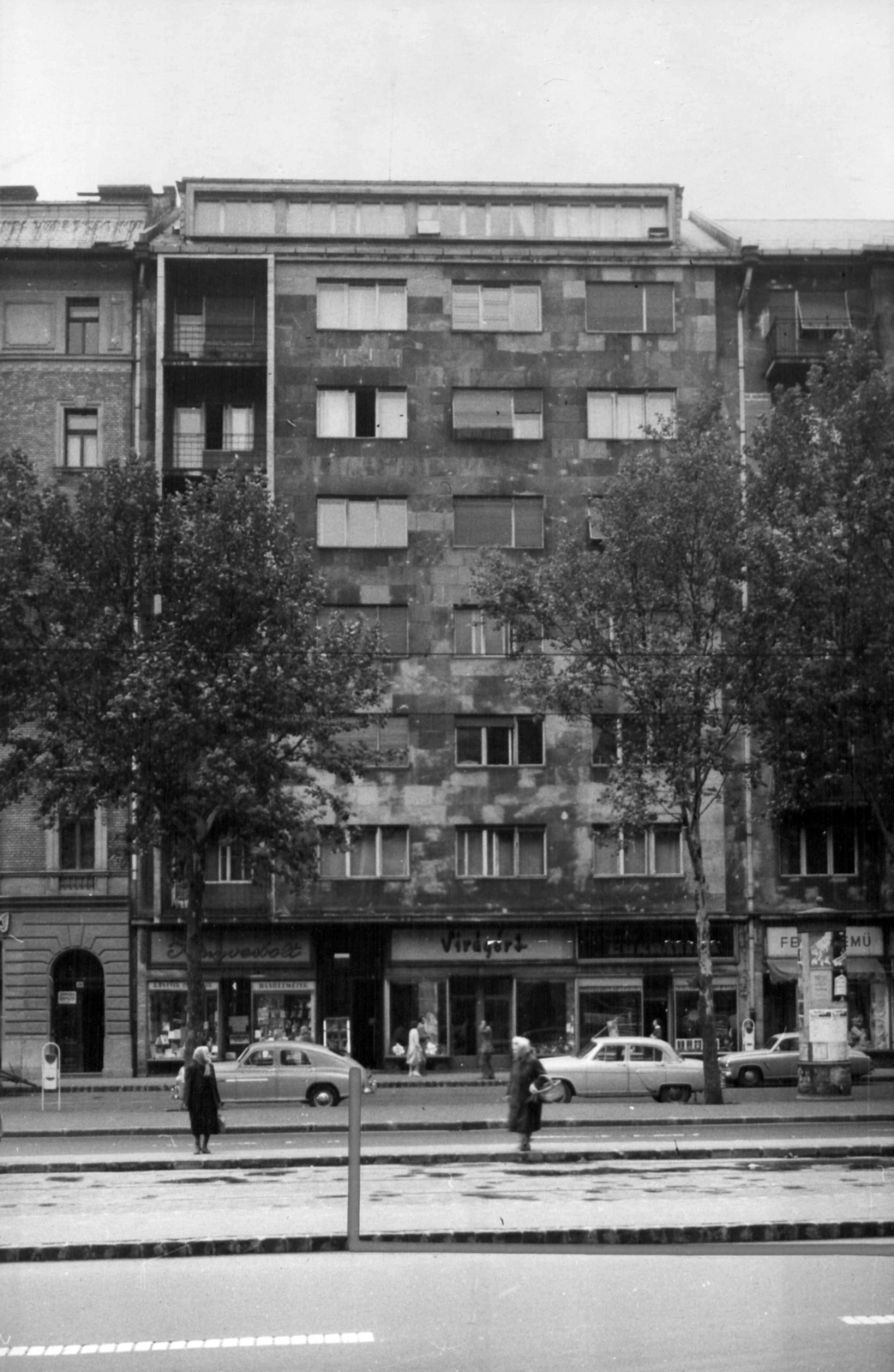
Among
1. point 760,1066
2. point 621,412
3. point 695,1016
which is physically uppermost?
point 621,412

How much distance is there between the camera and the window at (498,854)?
149 ft

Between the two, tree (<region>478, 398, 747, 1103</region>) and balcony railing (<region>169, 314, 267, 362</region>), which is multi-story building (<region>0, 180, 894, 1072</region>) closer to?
balcony railing (<region>169, 314, 267, 362</region>)

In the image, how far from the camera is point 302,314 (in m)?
47.5

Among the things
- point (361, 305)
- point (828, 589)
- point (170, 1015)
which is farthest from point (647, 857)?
point (361, 305)

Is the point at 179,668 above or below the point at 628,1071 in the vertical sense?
above

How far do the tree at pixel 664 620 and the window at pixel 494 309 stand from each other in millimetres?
14951

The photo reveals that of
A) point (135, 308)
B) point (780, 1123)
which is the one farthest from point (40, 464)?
point (780, 1123)

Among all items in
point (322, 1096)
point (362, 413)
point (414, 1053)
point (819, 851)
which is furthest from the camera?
point (362, 413)

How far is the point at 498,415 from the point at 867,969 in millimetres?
17567

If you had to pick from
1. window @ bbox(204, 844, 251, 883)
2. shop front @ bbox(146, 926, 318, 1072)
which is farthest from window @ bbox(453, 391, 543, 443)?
shop front @ bbox(146, 926, 318, 1072)

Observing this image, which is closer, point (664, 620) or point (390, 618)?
point (664, 620)

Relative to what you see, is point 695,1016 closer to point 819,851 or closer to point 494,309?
point 819,851

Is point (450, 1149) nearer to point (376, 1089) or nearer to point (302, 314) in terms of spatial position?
point (376, 1089)

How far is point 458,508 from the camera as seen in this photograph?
46906 mm
